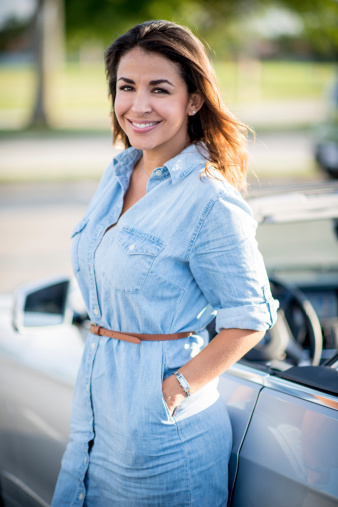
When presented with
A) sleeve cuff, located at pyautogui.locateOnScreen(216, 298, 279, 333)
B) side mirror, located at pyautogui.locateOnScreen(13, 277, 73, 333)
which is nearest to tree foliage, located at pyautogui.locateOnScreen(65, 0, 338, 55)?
side mirror, located at pyautogui.locateOnScreen(13, 277, 73, 333)

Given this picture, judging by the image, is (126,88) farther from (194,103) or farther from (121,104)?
(194,103)

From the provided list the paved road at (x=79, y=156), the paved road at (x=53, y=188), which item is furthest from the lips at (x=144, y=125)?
the paved road at (x=79, y=156)

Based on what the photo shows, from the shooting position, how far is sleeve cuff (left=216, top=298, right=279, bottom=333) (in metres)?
1.56

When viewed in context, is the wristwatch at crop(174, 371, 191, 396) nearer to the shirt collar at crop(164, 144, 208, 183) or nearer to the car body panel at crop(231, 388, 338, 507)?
the car body panel at crop(231, 388, 338, 507)

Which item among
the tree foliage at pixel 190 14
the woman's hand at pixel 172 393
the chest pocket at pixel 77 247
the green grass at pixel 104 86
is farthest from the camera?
the green grass at pixel 104 86

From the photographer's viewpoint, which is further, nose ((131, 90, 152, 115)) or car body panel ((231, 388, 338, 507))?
nose ((131, 90, 152, 115))

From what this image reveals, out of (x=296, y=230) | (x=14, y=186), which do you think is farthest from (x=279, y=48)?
(x=296, y=230)

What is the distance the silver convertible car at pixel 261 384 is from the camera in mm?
1577

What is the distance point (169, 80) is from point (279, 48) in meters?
48.4

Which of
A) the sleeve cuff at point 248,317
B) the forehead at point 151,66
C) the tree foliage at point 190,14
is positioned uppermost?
the tree foliage at point 190,14

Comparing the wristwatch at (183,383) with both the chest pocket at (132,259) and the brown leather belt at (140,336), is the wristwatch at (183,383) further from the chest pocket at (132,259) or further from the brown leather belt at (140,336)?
the chest pocket at (132,259)

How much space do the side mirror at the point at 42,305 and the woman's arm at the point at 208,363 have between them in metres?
0.90

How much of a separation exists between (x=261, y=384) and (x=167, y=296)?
413mm

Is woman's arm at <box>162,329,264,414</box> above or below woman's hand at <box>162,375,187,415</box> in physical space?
above
